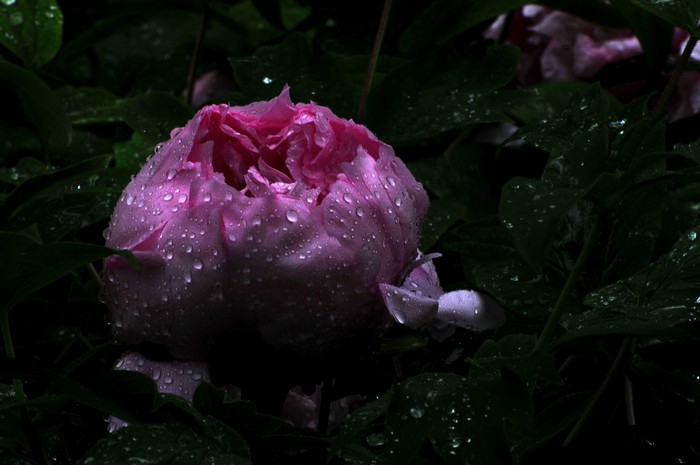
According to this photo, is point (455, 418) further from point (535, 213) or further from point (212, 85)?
point (212, 85)

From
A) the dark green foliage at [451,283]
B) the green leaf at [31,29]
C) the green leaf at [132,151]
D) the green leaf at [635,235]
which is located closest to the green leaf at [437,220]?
the dark green foliage at [451,283]

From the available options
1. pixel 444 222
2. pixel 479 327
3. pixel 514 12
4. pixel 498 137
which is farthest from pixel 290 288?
pixel 514 12

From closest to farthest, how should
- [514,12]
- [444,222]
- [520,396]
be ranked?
[520,396] < [444,222] < [514,12]

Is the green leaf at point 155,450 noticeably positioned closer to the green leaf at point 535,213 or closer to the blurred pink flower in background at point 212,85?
the green leaf at point 535,213

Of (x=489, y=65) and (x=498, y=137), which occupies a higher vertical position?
(x=489, y=65)

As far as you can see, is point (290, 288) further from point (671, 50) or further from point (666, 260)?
point (671, 50)

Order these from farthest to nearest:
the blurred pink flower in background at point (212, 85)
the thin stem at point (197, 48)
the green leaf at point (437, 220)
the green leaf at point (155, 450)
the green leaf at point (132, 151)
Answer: the blurred pink flower in background at point (212, 85) → the thin stem at point (197, 48) → the green leaf at point (132, 151) → the green leaf at point (437, 220) → the green leaf at point (155, 450)
